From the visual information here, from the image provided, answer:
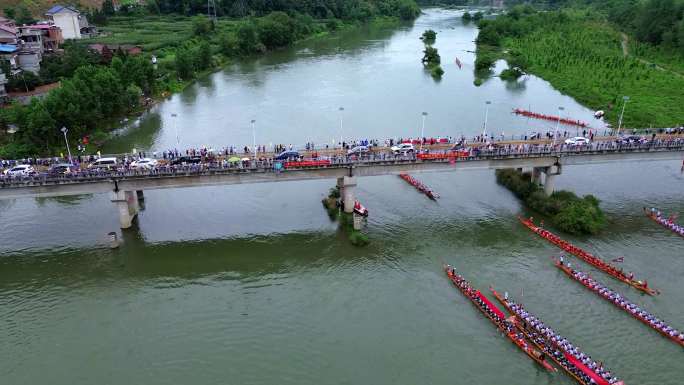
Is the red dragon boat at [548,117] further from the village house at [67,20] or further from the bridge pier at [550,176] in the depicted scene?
the village house at [67,20]

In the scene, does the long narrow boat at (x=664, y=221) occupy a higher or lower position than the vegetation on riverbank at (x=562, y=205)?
lower

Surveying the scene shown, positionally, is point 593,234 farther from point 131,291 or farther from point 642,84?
point 642,84

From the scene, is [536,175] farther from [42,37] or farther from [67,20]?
[67,20]

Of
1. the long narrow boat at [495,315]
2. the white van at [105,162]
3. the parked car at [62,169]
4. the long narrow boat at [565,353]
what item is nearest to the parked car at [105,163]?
the white van at [105,162]

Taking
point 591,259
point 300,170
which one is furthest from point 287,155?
point 591,259

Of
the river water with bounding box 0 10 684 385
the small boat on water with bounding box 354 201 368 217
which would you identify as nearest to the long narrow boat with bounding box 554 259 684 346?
the river water with bounding box 0 10 684 385

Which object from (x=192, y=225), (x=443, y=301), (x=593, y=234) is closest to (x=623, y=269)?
(x=593, y=234)
